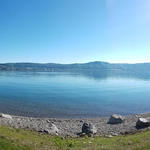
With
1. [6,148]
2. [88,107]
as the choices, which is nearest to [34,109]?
[88,107]

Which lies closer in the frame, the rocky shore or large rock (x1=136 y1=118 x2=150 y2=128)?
the rocky shore

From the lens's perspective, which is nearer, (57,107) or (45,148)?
(45,148)

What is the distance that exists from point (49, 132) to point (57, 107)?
68.6 feet

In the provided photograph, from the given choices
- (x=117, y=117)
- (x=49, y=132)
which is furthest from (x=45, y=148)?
(x=117, y=117)

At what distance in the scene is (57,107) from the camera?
3716 cm

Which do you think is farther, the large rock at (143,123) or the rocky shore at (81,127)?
the large rock at (143,123)

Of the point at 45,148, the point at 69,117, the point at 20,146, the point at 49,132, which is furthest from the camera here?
the point at 69,117

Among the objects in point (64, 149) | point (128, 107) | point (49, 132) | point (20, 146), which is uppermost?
point (20, 146)

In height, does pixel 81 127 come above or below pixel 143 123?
below

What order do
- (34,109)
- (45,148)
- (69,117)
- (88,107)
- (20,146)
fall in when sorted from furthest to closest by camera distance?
(88,107) → (34,109) → (69,117) → (45,148) → (20,146)

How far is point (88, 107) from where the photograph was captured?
38094 mm

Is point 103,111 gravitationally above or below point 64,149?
below

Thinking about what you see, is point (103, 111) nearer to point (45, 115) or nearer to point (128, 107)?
point (128, 107)

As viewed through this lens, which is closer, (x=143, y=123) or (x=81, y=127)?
(x=143, y=123)
